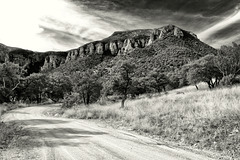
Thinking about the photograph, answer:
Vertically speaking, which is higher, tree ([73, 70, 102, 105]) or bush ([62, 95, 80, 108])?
tree ([73, 70, 102, 105])

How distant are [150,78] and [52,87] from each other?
129ft

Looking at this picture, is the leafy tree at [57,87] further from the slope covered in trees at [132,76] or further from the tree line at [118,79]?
the tree line at [118,79]

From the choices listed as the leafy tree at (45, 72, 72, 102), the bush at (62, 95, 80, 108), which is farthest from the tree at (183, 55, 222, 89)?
the leafy tree at (45, 72, 72, 102)

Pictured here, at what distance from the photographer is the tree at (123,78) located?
64.6 ft

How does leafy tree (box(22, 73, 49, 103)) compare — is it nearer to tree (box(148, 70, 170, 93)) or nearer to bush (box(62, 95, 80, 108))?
bush (box(62, 95, 80, 108))

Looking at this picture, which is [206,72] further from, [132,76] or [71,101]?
[71,101]

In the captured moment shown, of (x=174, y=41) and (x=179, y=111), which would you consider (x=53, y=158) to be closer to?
(x=179, y=111)

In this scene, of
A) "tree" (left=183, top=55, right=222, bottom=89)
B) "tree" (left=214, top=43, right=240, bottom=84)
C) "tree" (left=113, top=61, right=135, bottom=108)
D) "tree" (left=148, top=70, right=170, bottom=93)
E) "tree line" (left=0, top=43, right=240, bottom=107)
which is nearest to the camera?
"tree" (left=113, top=61, right=135, bottom=108)

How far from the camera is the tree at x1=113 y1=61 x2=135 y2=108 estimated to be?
19.7 m

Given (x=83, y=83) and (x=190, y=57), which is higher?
(x=190, y=57)

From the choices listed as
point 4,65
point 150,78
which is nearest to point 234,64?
point 150,78

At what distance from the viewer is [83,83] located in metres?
27.7

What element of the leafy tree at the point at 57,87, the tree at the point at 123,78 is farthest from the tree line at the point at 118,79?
the leafy tree at the point at 57,87

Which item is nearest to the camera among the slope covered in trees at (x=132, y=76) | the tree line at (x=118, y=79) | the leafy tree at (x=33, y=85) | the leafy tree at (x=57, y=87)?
the tree line at (x=118, y=79)
